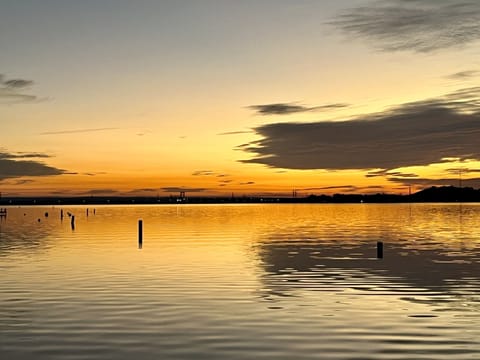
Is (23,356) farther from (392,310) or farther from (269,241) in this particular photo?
(269,241)

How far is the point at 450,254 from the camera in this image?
166ft

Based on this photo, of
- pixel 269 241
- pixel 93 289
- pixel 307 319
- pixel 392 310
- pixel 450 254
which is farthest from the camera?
pixel 269 241

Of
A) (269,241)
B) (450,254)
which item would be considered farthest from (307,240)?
(450,254)

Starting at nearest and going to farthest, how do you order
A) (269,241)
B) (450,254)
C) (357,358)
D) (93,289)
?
(357,358), (93,289), (450,254), (269,241)

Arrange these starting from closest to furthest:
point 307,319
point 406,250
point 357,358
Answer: point 357,358, point 307,319, point 406,250

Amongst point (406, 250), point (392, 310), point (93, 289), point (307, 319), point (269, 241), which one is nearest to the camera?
point (307, 319)

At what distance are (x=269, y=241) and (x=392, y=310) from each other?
41.7 meters

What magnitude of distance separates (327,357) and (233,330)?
4532 mm

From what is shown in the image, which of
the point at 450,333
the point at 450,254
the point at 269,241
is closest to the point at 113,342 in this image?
the point at 450,333

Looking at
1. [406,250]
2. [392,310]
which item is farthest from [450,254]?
[392,310]

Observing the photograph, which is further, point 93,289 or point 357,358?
point 93,289

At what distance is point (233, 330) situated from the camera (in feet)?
71.0

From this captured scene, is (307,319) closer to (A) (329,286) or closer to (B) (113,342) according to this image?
Result: (B) (113,342)

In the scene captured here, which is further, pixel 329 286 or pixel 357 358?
pixel 329 286
